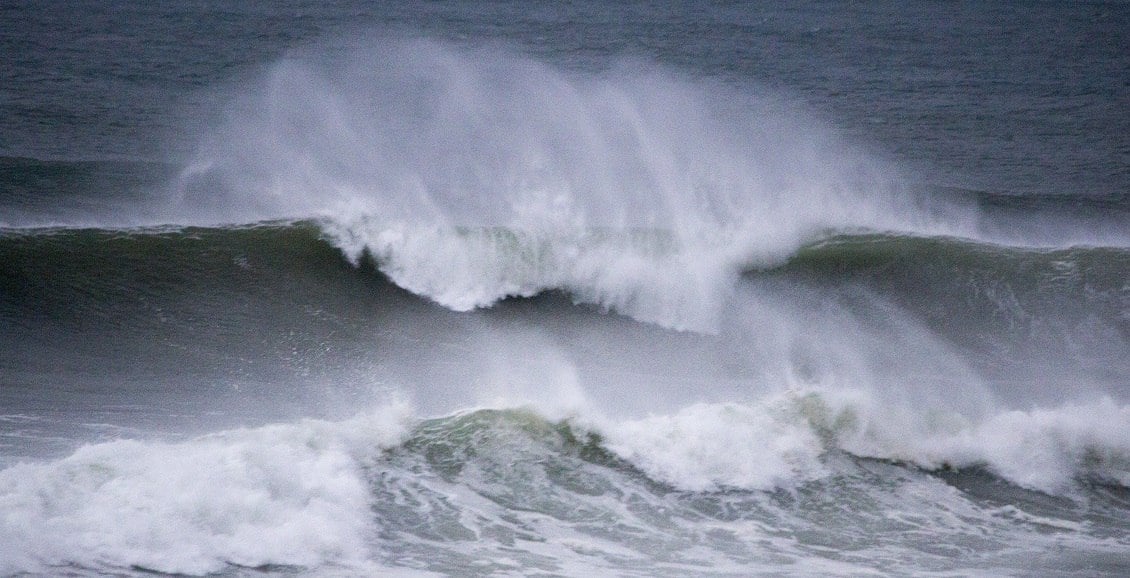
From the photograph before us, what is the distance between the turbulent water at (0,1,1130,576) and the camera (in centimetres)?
831

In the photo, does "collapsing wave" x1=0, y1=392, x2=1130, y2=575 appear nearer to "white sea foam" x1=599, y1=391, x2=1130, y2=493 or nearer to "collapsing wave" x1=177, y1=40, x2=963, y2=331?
"white sea foam" x1=599, y1=391, x2=1130, y2=493

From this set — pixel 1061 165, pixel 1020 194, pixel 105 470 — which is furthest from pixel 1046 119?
pixel 105 470

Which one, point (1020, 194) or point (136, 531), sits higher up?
point (1020, 194)

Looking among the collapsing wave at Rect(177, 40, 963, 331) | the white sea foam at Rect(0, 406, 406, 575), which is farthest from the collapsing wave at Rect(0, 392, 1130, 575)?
the collapsing wave at Rect(177, 40, 963, 331)

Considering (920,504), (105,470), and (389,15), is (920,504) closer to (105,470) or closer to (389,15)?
(105,470)

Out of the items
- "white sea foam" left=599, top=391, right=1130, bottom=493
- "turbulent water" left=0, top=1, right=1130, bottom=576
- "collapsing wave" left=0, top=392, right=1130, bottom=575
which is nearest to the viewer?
"collapsing wave" left=0, top=392, right=1130, bottom=575

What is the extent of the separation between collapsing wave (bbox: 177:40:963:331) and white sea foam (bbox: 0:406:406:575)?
414cm

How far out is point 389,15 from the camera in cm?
3166

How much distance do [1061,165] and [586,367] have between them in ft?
41.2

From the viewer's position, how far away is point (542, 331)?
39.2 feet

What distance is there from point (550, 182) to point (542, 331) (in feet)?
13.3

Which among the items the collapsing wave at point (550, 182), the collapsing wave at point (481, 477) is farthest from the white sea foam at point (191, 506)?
the collapsing wave at point (550, 182)

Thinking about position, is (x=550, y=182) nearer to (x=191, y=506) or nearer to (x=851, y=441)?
(x=851, y=441)

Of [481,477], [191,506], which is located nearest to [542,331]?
[481,477]
